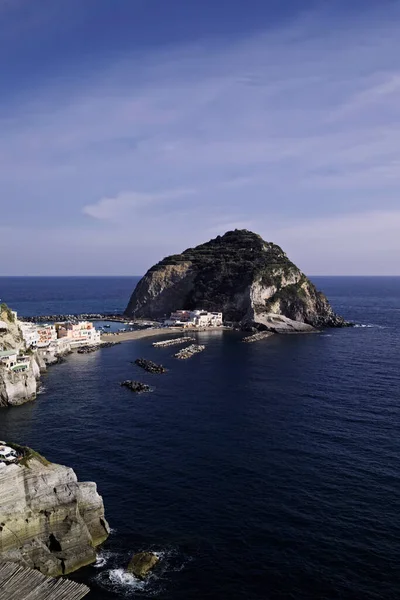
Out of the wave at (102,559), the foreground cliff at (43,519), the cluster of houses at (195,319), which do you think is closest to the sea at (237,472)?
the wave at (102,559)

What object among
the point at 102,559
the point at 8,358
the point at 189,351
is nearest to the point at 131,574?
the point at 102,559

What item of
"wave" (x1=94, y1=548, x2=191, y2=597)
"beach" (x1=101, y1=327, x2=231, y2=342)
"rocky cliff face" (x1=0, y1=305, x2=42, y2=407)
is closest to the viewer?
"wave" (x1=94, y1=548, x2=191, y2=597)

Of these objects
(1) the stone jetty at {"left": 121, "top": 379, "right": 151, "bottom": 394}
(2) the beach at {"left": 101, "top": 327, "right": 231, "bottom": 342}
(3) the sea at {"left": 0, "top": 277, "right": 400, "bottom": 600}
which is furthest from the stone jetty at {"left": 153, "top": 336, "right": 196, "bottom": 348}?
(1) the stone jetty at {"left": 121, "top": 379, "right": 151, "bottom": 394}

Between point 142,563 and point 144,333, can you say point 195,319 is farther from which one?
point 142,563

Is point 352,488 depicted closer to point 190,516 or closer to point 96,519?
point 190,516

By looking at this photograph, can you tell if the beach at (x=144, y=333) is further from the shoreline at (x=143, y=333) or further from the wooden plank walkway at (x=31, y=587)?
the wooden plank walkway at (x=31, y=587)

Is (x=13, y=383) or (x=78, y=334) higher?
(x=78, y=334)

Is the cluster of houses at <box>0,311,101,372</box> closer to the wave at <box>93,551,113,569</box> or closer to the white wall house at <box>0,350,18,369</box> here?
the white wall house at <box>0,350,18,369</box>
